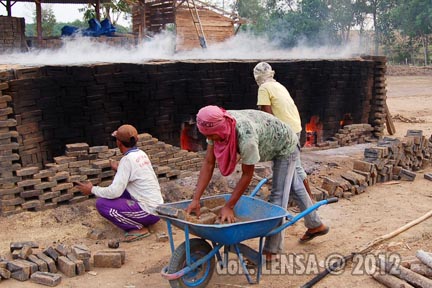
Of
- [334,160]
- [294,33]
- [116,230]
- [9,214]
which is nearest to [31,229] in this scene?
[9,214]

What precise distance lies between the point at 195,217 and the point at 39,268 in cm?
149

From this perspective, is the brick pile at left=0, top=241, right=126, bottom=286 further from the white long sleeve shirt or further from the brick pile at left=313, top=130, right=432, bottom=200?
the brick pile at left=313, top=130, right=432, bottom=200

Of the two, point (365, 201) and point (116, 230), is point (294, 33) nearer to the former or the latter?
point (365, 201)

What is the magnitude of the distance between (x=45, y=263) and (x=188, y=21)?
539 inches

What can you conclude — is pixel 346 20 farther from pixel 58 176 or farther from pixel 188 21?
pixel 58 176

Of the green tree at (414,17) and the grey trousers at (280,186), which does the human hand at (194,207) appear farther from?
the green tree at (414,17)

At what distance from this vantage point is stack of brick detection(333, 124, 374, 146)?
10227 millimetres

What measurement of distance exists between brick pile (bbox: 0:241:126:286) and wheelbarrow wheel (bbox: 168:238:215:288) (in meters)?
0.90

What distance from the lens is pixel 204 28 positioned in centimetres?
1778

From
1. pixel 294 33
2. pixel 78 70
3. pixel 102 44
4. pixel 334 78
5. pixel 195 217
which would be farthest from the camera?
pixel 294 33

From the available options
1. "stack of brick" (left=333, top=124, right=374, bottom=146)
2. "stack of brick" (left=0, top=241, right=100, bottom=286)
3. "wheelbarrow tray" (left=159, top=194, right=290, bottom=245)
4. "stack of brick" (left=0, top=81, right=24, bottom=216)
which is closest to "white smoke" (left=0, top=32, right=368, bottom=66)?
"stack of brick" (left=333, top=124, right=374, bottom=146)

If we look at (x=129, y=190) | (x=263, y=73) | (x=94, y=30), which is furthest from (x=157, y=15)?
(x=129, y=190)

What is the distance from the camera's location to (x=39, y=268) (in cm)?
451

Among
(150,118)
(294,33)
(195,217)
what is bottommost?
(195,217)
